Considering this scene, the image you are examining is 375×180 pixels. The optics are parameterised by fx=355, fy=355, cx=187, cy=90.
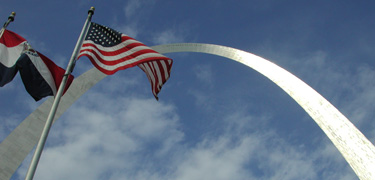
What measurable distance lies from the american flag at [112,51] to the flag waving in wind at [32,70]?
91cm

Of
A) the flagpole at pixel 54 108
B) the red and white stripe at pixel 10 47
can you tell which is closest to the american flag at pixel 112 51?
the flagpole at pixel 54 108

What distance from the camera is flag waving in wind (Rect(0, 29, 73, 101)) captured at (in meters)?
9.44

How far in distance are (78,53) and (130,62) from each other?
1.53 m

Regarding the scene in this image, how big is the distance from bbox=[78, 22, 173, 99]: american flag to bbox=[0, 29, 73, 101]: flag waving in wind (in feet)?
2.97

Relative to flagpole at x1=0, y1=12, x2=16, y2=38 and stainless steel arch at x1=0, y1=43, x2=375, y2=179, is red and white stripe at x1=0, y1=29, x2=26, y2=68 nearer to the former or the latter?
flagpole at x1=0, y1=12, x2=16, y2=38

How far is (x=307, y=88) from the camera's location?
18906 millimetres

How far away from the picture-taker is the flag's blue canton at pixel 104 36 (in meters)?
10.6

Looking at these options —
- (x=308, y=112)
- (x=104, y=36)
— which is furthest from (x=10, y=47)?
(x=308, y=112)

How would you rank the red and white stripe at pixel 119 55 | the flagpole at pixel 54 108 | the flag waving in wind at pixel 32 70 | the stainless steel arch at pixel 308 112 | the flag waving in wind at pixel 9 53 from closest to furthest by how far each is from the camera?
the flagpole at pixel 54 108, the flag waving in wind at pixel 32 70, the flag waving in wind at pixel 9 53, the red and white stripe at pixel 119 55, the stainless steel arch at pixel 308 112

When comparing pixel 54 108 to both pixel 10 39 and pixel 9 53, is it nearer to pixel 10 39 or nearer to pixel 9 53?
pixel 9 53

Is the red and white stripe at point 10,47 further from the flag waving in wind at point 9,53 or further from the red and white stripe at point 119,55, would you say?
the red and white stripe at point 119,55

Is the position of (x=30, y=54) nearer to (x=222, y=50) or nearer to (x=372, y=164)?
(x=372, y=164)

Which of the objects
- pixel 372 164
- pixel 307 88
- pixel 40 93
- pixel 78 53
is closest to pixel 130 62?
pixel 78 53

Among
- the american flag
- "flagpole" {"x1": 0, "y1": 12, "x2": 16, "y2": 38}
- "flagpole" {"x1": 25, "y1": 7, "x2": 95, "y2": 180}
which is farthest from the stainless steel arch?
the american flag
